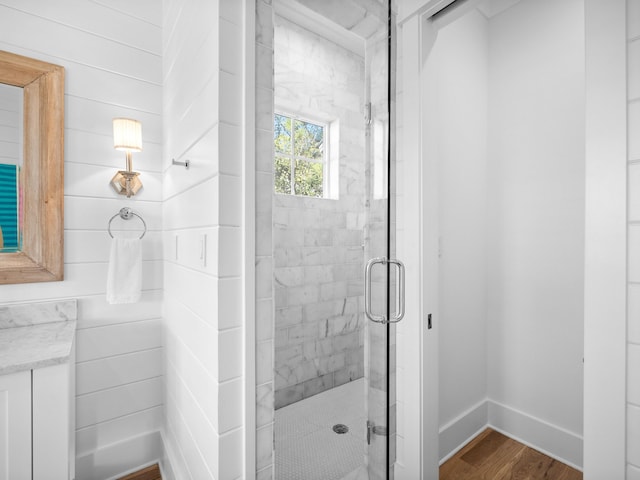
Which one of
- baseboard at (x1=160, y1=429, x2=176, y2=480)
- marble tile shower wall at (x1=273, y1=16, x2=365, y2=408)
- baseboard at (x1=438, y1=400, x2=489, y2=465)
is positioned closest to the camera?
baseboard at (x1=160, y1=429, x2=176, y2=480)

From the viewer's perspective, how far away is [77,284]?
148 cm

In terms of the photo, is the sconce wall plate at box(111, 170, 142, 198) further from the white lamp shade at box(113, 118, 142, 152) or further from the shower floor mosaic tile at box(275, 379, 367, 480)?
the shower floor mosaic tile at box(275, 379, 367, 480)

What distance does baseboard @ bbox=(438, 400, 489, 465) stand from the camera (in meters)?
1.77

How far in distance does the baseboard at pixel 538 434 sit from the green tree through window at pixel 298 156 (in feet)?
6.39

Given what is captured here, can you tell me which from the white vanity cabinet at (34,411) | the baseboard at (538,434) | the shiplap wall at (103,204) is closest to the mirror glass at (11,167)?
the shiplap wall at (103,204)

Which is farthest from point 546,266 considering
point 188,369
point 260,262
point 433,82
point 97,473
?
point 97,473

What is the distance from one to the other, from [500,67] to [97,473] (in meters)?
3.23

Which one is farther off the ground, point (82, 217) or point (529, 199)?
point (529, 199)

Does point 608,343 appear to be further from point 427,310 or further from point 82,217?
point 82,217

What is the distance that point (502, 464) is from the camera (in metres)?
1.74

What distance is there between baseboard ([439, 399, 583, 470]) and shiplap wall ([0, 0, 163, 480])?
163cm

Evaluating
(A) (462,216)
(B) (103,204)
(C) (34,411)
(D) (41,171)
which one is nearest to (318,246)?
(A) (462,216)

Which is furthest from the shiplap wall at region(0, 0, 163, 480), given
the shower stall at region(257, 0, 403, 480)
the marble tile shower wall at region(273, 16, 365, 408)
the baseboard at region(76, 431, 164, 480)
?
the marble tile shower wall at region(273, 16, 365, 408)

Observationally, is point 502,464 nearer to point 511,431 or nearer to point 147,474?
Result: point 511,431
